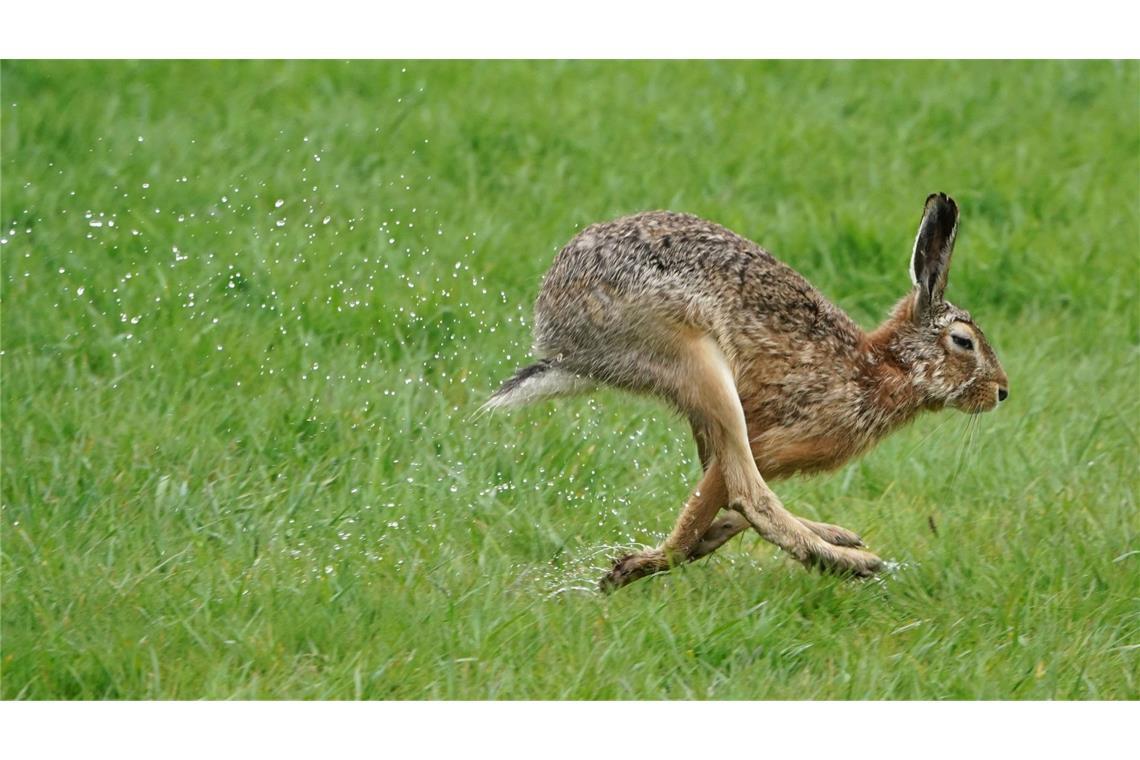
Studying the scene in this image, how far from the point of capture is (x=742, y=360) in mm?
5305

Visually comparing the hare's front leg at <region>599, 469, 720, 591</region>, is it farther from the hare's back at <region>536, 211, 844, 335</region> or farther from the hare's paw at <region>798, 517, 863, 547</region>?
the hare's back at <region>536, 211, 844, 335</region>

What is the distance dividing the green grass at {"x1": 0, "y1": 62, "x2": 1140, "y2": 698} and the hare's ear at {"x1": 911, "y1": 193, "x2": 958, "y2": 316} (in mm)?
855

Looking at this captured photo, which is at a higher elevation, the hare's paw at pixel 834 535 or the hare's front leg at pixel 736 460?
the hare's front leg at pixel 736 460

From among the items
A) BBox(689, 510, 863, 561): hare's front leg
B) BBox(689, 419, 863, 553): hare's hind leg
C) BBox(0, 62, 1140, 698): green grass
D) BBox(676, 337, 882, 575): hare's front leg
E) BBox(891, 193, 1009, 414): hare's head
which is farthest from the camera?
BBox(891, 193, 1009, 414): hare's head

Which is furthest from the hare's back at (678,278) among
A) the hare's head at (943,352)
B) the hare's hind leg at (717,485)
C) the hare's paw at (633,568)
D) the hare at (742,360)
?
the hare's paw at (633,568)

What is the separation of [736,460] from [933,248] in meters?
1.01

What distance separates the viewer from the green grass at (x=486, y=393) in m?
4.82

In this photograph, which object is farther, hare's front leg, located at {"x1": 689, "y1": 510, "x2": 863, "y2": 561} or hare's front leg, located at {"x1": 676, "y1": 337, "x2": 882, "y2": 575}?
hare's front leg, located at {"x1": 689, "y1": 510, "x2": 863, "y2": 561}

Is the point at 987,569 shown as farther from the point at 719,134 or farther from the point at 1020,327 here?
the point at 719,134

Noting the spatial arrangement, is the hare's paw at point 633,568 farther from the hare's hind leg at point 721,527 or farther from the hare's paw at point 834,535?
the hare's paw at point 834,535

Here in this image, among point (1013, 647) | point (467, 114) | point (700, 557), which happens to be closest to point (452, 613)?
point (700, 557)

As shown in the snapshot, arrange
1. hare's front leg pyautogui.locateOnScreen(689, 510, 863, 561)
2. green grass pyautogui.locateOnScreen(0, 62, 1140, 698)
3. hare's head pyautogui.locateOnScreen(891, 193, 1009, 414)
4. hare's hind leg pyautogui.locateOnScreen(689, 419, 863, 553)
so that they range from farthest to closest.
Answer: hare's head pyautogui.locateOnScreen(891, 193, 1009, 414) → hare's front leg pyautogui.locateOnScreen(689, 510, 863, 561) → hare's hind leg pyautogui.locateOnScreen(689, 419, 863, 553) → green grass pyautogui.locateOnScreen(0, 62, 1140, 698)

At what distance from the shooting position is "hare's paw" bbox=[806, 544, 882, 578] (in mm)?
5219

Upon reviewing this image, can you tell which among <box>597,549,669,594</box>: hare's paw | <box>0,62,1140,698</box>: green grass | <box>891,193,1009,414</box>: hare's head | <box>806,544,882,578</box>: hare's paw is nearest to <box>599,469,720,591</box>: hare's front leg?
<box>597,549,669,594</box>: hare's paw
